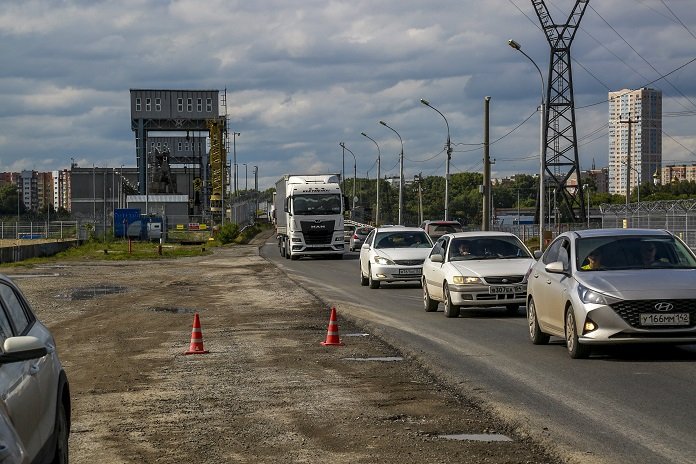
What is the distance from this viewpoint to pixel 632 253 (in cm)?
1462

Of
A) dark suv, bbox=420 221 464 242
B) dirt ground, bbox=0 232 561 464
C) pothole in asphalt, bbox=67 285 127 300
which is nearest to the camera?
dirt ground, bbox=0 232 561 464

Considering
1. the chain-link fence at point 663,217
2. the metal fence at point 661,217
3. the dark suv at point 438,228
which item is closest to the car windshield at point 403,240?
the metal fence at point 661,217

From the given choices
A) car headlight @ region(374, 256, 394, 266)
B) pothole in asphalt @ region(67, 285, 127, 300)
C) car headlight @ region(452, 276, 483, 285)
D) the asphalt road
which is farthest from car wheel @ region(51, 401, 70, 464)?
car headlight @ region(374, 256, 394, 266)

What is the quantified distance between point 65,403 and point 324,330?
11.8 metres

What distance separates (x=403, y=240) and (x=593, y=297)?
19061 millimetres

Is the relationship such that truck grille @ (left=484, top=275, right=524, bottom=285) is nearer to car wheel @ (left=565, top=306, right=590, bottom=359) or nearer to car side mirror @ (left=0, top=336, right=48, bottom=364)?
car wheel @ (left=565, top=306, right=590, bottom=359)

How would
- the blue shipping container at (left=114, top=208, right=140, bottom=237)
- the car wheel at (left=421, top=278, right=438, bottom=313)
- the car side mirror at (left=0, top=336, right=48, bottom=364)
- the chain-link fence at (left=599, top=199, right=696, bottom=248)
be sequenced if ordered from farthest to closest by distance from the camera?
1. the blue shipping container at (left=114, top=208, right=140, bottom=237)
2. the chain-link fence at (left=599, top=199, right=696, bottom=248)
3. the car wheel at (left=421, top=278, right=438, bottom=313)
4. the car side mirror at (left=0, top=336, right=48, bottom=364)

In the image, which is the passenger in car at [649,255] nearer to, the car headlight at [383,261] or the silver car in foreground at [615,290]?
the silver car in foreground at [615,290]

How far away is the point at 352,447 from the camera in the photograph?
28.1ft

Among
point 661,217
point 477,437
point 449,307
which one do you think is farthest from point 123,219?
point 477,437

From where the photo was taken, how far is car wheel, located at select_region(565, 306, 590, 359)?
13820 millimetres

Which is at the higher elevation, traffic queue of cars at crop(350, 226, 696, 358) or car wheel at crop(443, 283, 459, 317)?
traffic queue of cars at crop(350, 226, 696, 358)

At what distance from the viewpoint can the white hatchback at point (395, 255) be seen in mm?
31125

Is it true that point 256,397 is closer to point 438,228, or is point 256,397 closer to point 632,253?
point 632,253
